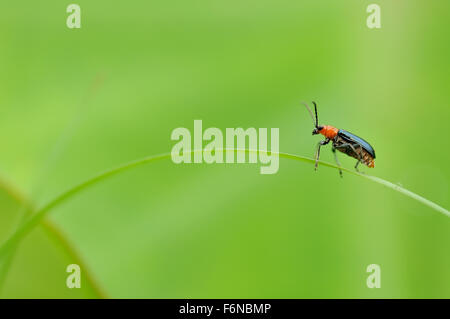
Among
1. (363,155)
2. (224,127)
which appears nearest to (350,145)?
(363,155)

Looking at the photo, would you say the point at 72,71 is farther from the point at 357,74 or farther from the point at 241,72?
the point at 357,74

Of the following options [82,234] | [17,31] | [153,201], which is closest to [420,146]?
[153,201]

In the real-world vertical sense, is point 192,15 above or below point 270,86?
above

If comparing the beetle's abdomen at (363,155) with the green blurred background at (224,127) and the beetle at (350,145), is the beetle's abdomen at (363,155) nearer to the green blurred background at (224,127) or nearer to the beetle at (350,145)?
the beetle at (350,145)

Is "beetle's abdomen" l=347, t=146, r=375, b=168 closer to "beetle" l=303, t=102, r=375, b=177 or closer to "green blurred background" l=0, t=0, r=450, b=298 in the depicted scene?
"beetle" l=303, t=102, r=375, b=177

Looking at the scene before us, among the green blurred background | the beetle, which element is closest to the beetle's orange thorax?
the beetle

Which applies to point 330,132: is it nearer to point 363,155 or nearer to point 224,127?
point 363,155

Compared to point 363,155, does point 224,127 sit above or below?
above

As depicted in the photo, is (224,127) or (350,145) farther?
(224,127)
